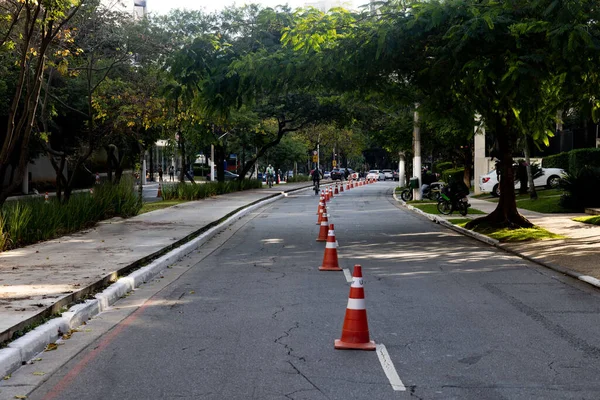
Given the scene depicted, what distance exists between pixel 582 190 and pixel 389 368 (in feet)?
72.4

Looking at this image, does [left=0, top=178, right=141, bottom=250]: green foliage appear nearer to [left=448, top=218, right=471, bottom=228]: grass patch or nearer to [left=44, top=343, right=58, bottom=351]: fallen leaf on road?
[left=44, top=343, right=58, bottom=351]: fallen leaf on road

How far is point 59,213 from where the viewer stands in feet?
60.0

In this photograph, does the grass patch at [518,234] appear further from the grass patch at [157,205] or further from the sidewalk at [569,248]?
the grass patch at [157,205]

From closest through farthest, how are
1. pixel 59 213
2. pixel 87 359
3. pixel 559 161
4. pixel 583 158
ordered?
pixel 87 359, pixel 59 213, pixel 583 158, pixel 559 161

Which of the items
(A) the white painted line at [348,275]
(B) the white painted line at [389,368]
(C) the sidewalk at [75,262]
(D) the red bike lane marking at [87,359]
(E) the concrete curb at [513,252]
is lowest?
(E) the concrete curb at [513,252]

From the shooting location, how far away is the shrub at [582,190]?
1025 inches

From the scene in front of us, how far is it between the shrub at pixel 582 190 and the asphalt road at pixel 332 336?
45.0 feet

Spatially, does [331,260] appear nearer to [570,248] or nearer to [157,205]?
[570,248]

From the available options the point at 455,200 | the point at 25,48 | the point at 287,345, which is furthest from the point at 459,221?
the point at 287,345

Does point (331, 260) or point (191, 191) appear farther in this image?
point (191, 191)

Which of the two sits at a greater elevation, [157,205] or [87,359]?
[157,205]

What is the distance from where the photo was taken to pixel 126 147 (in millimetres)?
37406

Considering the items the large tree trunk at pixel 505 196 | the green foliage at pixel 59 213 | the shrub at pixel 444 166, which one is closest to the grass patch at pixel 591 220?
the large tree trunk at pixel 505 196

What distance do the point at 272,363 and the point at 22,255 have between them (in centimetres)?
848
